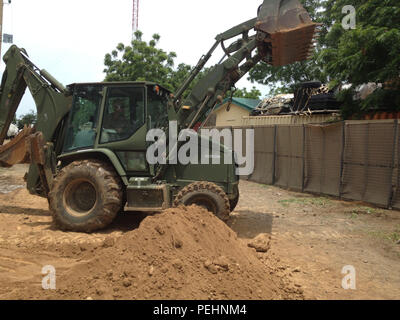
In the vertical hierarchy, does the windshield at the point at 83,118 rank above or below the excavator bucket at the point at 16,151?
above

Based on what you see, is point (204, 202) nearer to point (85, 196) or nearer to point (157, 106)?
point (157, 106)

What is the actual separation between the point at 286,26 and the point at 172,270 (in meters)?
4.31

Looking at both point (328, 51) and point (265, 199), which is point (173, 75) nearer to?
point (328, 51)

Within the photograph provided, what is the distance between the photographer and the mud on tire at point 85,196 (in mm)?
5922

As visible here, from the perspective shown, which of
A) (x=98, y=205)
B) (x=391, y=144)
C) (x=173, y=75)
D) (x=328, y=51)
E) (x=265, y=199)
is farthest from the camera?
(x=173, y=75)

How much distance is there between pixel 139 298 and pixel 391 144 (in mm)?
7450

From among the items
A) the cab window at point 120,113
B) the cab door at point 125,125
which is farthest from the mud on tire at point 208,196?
the cab window at point 120,113

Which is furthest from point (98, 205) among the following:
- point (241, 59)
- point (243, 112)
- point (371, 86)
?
point (243, 112)

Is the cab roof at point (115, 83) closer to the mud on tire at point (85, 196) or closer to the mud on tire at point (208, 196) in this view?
the mud on tire at point (85, 196)

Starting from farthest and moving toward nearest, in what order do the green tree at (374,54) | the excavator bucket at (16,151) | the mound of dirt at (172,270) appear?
the green tree at (374,54)
the excavator bucket at (16,151)
the mound of dirt at (172,270)

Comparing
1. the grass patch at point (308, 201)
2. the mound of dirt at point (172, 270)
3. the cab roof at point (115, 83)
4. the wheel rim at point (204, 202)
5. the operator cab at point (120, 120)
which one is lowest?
the grass patch at point (308, 201)

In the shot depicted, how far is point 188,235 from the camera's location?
14.5ft

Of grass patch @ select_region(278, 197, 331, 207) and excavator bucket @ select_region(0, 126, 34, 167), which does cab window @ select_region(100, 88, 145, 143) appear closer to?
excavator bucket @ select_region(0, 126, 34, 167)

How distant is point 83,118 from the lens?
21.1 feet
